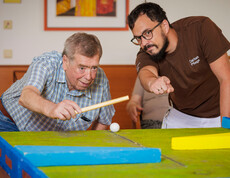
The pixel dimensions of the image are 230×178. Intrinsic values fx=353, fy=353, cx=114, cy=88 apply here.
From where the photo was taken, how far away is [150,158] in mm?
1286

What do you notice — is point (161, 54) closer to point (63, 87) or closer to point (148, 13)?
point (148, 13)

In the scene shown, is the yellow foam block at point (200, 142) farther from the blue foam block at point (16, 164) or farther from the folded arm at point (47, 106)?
the blue foam block at point (16, 164)

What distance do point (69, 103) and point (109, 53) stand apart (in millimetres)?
2660

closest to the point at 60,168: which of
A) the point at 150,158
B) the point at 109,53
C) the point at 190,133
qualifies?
the point at 150,158

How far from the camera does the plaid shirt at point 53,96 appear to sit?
2322mm

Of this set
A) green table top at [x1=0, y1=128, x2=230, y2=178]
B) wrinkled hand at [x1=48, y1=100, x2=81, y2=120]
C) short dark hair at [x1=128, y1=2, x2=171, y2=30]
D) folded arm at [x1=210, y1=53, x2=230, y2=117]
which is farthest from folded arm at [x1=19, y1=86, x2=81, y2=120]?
folded arm at [x1=210, y1=53, x2=230, y2=117]

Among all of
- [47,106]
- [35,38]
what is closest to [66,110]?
[47,106]

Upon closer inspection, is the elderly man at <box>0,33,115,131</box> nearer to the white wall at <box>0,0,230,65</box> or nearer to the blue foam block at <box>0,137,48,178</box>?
the blue foam block at <box>0,137,48,178</box>

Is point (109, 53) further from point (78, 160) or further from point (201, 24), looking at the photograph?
point (78, 160)

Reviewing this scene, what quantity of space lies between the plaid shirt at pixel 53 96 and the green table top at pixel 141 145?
537 mm

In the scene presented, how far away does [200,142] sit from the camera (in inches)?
62.2

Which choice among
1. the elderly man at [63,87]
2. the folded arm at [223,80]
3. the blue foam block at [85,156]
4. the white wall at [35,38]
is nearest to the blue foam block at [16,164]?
the blue foam block at [85,156]

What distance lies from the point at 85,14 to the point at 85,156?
3332 mm

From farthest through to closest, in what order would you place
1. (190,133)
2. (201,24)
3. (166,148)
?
(201,24)
(190,133)
(166,148)
